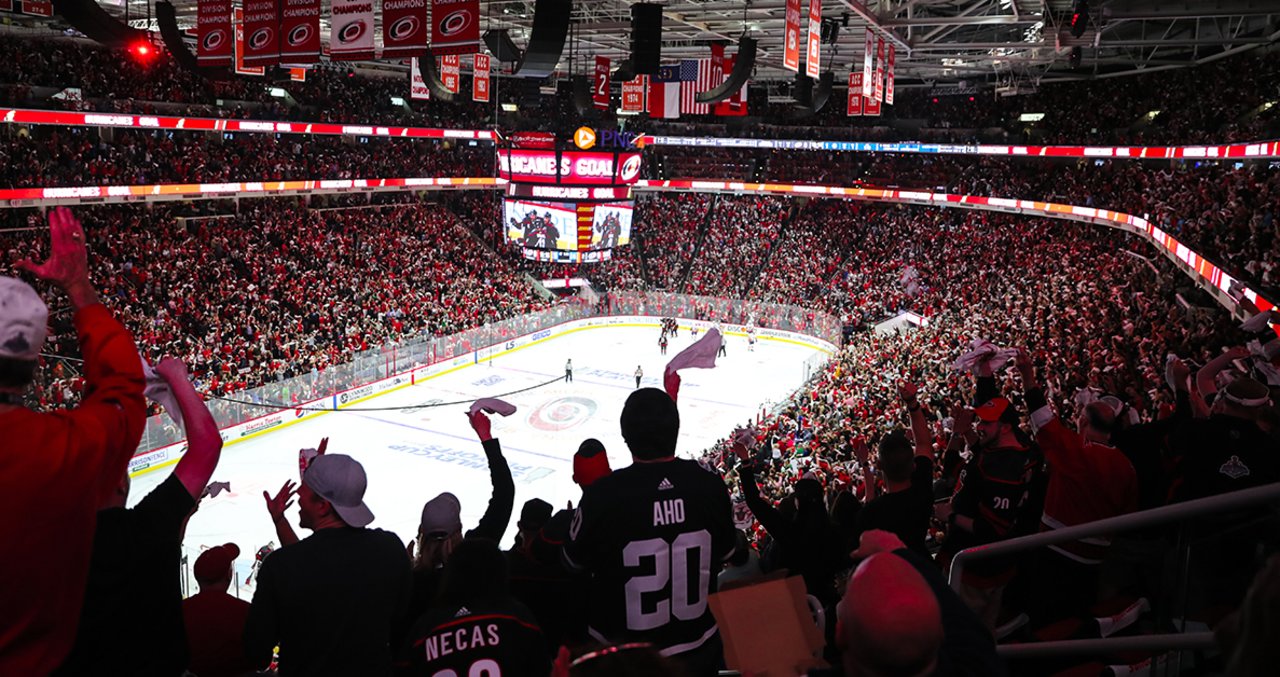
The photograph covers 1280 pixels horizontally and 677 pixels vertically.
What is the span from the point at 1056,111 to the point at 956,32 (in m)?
12.7

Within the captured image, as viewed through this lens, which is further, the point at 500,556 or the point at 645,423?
the point at 645,423

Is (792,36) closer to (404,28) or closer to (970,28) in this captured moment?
(404,28)

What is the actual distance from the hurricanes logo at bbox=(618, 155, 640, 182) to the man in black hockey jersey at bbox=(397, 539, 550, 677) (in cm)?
2491

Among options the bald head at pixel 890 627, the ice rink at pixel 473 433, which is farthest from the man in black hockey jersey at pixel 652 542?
the ice rink at pixel 473 433

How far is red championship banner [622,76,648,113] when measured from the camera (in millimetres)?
25094

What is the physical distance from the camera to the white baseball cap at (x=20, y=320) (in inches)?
72.5

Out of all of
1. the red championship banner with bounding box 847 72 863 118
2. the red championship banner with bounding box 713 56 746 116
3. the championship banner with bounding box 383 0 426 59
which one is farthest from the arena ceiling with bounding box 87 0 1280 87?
the championship banner with bounding box 383 0 426 59

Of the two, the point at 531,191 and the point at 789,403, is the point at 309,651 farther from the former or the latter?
the point at 531,191

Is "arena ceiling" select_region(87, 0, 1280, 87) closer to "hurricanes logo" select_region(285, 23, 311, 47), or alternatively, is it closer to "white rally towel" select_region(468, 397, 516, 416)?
"hurricanes logo" select_region(285, 23, 311, 47)

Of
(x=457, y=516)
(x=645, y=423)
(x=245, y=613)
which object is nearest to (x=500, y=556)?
(x=645, y=423)

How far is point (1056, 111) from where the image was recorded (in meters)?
36.7

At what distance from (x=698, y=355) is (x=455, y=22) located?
26.2 feet

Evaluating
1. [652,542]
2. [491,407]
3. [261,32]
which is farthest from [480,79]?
[652,542]

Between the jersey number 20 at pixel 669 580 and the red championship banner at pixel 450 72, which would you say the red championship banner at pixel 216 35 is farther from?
the jersey number 20 at pixel 669 580
